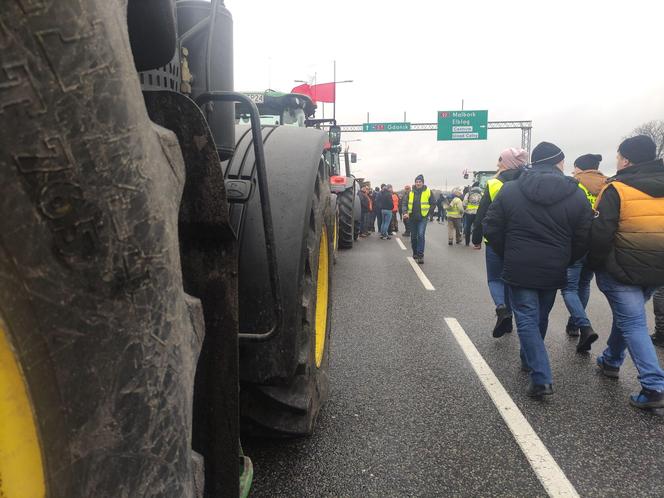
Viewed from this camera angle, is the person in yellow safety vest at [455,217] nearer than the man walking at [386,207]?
Yes

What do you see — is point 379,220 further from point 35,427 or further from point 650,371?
point 35,427

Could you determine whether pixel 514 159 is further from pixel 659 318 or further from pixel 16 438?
pixel 16 438

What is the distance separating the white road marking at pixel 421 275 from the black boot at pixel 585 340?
3218 mm

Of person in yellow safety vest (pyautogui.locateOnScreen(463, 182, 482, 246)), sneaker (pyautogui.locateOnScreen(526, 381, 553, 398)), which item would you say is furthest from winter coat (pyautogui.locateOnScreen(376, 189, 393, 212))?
sneaker (pyautogui.locateOnScreen(526, 381, 553, 398))

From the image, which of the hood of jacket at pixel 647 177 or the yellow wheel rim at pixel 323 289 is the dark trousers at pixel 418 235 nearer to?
the hood of jacket at pixel 647 177

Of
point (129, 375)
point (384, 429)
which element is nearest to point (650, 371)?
point (384, 429)

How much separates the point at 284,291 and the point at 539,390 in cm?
244

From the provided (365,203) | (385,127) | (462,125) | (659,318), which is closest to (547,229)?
(659,318)

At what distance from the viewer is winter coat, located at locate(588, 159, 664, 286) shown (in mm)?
3445

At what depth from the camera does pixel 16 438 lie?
27.1 inches

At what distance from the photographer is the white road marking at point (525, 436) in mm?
2473

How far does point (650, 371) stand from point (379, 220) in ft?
47.6

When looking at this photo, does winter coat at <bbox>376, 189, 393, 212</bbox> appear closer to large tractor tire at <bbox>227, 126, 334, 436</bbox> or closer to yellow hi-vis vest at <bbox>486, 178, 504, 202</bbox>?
yellow hi-vis vest at <bbox>486, 178, 504, 202</bbox>

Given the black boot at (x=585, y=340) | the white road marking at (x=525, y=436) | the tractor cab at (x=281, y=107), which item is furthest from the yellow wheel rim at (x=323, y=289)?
the tractor cab at (x=281, y=107)
